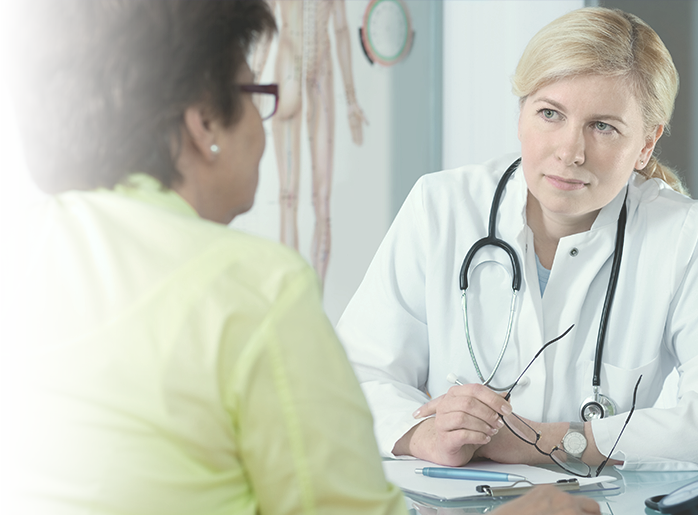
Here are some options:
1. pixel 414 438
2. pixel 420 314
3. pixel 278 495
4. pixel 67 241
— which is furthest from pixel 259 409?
pixel 420 314

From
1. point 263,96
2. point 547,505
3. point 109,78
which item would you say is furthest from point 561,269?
point 109,78

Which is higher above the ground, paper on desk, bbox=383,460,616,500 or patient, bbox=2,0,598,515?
patient, bbox=2,0,598,515

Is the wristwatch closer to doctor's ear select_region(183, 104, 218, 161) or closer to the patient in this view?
the patient

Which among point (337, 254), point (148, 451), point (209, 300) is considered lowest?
point (337, 254)

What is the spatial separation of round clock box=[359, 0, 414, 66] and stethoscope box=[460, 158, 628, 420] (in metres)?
1.30

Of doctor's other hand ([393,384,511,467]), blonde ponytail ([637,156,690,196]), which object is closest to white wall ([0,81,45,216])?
doctor's other hand ([393,384,511,467])

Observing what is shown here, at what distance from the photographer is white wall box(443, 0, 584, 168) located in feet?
8.46

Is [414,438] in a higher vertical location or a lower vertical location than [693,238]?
lower

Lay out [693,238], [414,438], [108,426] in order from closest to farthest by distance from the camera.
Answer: [108,426], [414,438], [693,238]

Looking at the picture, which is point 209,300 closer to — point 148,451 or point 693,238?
point 148,451

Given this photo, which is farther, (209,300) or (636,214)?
(636,214)

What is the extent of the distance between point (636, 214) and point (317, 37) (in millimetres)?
1469

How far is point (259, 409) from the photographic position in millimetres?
548

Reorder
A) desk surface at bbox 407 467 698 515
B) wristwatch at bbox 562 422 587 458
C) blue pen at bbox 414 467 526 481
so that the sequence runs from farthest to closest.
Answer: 1. wristwatch at bbox 562 422 587 458
2. blue pen at bbox 414 467 526 481
3. desk surface at bbox 407 467 698 515
